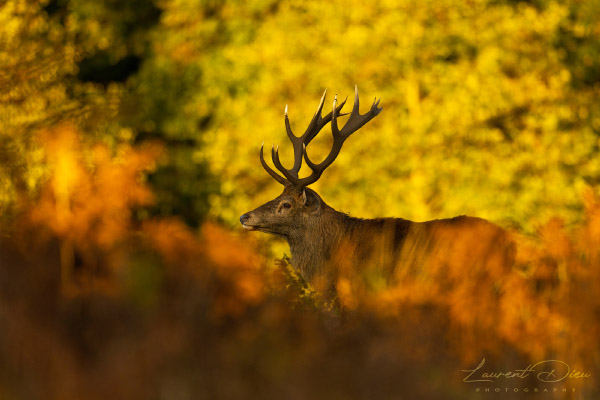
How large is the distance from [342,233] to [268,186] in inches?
292

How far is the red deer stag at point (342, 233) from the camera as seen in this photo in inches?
352

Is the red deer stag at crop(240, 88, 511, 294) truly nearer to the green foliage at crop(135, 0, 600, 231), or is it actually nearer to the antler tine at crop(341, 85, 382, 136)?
the antler tine at crop(341, 85, 382, 136)

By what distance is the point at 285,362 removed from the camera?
3596mm

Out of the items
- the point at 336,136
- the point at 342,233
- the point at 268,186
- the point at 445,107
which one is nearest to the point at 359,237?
the point at 342,233

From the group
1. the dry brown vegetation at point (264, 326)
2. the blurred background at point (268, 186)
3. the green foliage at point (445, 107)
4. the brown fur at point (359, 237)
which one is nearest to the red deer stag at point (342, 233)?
the brown fur at point (359, 237)

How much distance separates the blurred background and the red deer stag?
345 mm

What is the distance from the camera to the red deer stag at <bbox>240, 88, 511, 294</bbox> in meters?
8.95

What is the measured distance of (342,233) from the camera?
1014cm

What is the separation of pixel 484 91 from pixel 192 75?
7.32m

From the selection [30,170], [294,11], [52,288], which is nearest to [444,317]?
[52,288]
